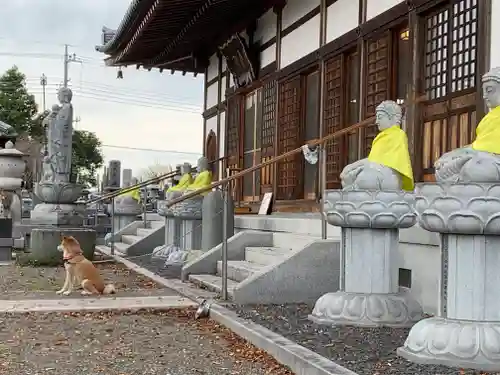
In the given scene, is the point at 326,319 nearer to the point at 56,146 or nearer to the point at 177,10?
the point at 177,10

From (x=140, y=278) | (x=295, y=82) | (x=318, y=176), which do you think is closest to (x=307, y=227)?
(x=318, y=176)

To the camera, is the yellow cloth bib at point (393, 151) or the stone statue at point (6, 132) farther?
the stone statue at point (6, 132)

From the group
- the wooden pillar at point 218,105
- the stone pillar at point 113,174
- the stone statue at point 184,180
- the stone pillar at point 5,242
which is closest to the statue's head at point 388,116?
the stone statue at point 184,180

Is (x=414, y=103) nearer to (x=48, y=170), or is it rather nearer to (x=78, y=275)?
(x=78, y=275)

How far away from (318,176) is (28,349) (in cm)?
600

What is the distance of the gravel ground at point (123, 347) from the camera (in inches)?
193

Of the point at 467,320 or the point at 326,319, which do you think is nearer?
the point at 467,320

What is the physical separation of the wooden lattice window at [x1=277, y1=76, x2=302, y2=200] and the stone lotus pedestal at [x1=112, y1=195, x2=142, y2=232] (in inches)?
271

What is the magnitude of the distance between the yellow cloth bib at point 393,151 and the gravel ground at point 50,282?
11.5ft

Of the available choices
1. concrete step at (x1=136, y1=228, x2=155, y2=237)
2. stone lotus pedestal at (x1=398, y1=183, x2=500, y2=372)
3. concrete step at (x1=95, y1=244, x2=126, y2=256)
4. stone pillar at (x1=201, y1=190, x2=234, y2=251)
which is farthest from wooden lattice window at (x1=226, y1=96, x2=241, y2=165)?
stone lotus pedestal at (x1=398, y1=183, x2=500, y2=372)

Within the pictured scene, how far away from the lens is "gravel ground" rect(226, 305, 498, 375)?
14.6 ft

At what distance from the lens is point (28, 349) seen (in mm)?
5488

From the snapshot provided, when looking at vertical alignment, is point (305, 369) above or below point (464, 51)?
below

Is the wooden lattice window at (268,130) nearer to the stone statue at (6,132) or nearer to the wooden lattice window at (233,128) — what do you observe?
the wooden lattice window at (233,128)
